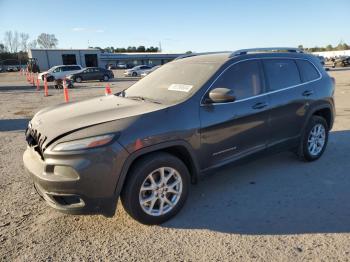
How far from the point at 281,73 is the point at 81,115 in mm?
2875

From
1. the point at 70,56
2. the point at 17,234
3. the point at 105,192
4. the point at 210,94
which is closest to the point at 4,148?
the point at 17,234

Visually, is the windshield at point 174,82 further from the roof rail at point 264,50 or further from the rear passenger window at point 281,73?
the rear passenger window at point 281,73

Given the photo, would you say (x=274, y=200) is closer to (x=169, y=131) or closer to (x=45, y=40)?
(x=169, y=131)

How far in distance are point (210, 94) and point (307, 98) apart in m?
2.07

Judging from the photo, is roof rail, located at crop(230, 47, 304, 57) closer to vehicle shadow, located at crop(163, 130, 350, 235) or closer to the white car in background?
vehicle shadow, located at crop(163, 130, 350, 235)

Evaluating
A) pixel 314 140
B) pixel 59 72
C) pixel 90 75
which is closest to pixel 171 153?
pixel 314 140

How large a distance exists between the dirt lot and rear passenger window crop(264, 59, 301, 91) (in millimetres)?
1321

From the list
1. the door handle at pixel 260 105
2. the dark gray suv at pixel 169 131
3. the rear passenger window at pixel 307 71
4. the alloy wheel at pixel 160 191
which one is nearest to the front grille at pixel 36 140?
the dark gray suv at pixel 169 131

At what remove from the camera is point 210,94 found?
369 cm

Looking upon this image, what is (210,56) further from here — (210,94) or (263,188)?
(263,188)

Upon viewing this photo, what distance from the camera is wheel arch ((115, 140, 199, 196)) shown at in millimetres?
3172

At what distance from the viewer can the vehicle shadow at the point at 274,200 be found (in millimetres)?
3484

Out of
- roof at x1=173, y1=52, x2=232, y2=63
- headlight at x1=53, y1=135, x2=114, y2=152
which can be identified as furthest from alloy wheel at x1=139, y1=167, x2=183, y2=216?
roof at x1=173, y1=52, x2=232, y2=63

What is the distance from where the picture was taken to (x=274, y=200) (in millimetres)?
4031
